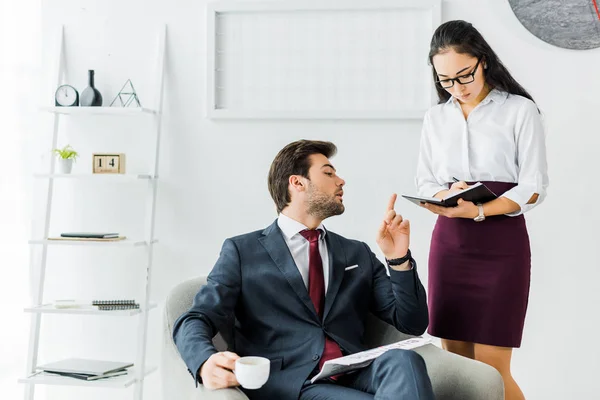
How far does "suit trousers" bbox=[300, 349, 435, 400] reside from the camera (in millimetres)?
1688

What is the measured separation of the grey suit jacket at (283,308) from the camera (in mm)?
1958

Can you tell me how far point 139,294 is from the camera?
10.3 feet

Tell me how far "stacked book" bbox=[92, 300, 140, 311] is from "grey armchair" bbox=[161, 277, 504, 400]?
2.83ft

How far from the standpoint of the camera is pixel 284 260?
2088mm

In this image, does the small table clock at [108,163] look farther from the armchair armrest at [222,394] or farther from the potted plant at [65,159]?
the armchair armrest at [222,394]

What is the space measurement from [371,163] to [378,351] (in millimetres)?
1216

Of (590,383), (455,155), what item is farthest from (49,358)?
(590,383)

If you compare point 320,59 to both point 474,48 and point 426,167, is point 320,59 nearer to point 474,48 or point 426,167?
point 426,167

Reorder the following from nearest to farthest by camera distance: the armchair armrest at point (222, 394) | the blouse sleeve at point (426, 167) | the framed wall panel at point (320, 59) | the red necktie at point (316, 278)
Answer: the armchair armrest at point (222, 394) < the red necktie at point (316, 278) < the blouse sleeve at point (426, 167) < the framed wall panel at point (320, 59)

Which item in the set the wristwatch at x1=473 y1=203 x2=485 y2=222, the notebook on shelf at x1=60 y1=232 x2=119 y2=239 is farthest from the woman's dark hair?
the notebook on shelf at x1=60 y1=232 x2=119 y2=239

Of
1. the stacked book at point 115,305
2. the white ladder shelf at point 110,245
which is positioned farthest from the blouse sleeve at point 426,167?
the stacked book at point 115,305

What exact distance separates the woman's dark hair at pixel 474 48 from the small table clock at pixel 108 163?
4.92 ft

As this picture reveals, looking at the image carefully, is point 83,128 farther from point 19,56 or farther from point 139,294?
point 139,294

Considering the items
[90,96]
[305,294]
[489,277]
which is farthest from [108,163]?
[489,277]
